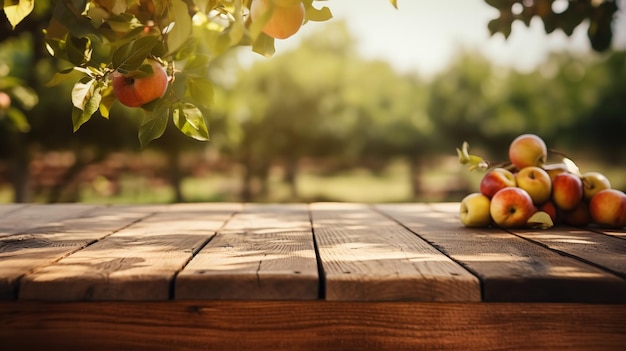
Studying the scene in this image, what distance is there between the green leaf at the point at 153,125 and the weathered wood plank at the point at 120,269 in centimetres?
35

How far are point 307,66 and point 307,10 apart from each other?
18200 millimetres

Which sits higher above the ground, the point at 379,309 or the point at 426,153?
the point at 426,153

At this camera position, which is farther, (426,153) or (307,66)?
(426,153)

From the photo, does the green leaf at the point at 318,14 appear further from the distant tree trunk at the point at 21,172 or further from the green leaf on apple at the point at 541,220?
the distant tree trunk at the point at 21,172

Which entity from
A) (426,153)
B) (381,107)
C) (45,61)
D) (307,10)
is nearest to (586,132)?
(426,153)

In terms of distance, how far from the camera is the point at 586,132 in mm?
22000

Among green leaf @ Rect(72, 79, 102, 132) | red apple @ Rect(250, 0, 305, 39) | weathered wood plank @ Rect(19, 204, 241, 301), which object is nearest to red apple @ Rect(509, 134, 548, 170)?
weathered wood plank @ Rect(19, 204, 241, 301)

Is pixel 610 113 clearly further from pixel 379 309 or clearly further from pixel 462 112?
pixel 379 309

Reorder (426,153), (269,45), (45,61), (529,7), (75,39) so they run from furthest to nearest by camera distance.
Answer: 1. (426,153)
2. (45,61)
3. (529,7)
4. (75,39)
5. (269,45)

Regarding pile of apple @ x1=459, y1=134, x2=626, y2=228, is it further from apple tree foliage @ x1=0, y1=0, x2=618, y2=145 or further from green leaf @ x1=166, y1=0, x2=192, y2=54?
green leaf @ x1=166, y1=0, x2=192, y2=54

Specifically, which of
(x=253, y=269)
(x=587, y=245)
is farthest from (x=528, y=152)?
(x=253, y=269)

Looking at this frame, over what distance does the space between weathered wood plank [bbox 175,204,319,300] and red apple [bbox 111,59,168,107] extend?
0.51 m

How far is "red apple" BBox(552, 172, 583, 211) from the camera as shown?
8.42ft

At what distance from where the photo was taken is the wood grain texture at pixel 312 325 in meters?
1.43
